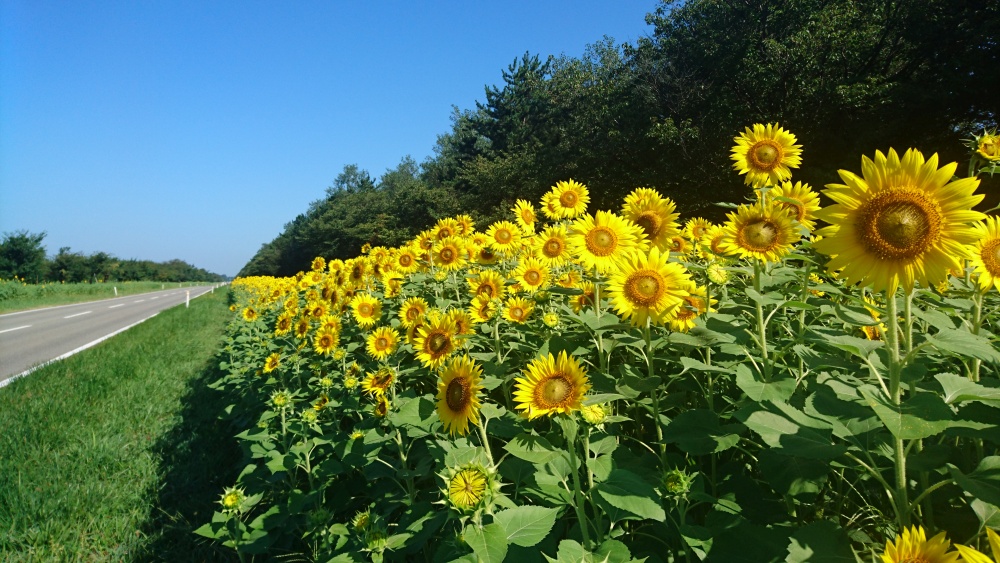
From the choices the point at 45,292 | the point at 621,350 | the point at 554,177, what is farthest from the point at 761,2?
the point at 45,292

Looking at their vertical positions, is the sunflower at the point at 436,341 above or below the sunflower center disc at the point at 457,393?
above

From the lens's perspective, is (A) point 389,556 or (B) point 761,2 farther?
(B) point 761,2

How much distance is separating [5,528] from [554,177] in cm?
2330

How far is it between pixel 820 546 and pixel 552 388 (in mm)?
616

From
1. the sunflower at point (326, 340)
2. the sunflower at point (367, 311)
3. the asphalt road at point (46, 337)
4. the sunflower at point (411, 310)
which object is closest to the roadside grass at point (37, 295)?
the asphalt road at point (46, 337)

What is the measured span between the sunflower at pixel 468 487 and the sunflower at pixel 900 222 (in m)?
0.89

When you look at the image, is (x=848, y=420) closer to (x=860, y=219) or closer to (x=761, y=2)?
(x=860, y=219)

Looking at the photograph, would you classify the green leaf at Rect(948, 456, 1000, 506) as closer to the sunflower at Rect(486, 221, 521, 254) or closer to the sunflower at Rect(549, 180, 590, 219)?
the sunflower at Rect(549, 180, 590, 219)

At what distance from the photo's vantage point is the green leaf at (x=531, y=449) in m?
1.27

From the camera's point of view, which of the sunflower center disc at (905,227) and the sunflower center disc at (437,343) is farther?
the sunflower center disc at (437,343)

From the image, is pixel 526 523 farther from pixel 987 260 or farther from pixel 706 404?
pixel 987 260

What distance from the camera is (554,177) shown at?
80.9 feet

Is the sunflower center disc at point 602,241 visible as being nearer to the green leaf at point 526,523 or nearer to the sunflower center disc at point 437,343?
the sunflower center disc at point 437,343

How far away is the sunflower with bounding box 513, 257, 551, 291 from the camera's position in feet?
8.45
